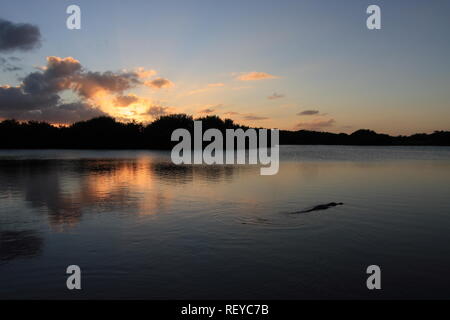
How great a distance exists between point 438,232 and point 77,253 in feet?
48.4

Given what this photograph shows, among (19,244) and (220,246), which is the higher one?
(19,244)

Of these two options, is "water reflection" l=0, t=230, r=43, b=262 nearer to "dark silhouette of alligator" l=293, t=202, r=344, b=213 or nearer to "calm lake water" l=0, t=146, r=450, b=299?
"calm lake water" l=0, t=146, r=450, b=299

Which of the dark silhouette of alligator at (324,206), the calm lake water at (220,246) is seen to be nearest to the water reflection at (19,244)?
the calm lake water at (220,246)

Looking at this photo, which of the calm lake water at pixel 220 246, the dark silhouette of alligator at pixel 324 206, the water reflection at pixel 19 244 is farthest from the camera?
the dark silhouette of alligator at pixel 324 206

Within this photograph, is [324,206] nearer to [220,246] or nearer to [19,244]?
[220,246]

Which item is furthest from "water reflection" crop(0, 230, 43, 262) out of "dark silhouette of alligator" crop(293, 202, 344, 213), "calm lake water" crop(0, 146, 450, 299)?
"dark silhouette of alligator" crop(293, 202, 344, 213)

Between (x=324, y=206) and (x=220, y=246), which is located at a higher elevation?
(x=324, y=206)

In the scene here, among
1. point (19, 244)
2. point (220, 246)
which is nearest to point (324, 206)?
point (220, 246)

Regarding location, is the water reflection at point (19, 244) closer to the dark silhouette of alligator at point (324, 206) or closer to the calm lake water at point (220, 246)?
the calm lake water at point (220, 246)

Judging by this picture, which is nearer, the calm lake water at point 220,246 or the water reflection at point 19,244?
the calm lake water at point 220,246

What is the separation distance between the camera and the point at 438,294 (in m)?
8.33

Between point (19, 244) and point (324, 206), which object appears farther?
point (324, 206)
